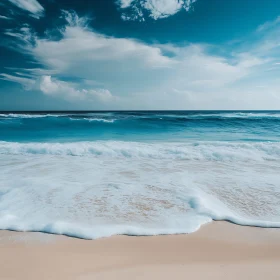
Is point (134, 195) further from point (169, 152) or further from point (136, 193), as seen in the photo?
point (169, 152)

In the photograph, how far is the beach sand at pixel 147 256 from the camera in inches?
74.9

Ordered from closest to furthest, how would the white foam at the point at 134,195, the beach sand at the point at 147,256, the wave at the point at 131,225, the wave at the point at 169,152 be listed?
the beach sand at the point at 147,256, the wave at the point at 131,225, the white foam at the point at 134,195, the wave at the point at 169,152

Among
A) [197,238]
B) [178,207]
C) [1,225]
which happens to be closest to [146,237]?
[197,238]

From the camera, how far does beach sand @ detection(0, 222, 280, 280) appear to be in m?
1.90

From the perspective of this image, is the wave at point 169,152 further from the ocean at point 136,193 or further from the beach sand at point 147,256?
the beach sand at point 147,256

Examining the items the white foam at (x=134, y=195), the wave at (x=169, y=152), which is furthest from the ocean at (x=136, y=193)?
the wave at (x=169, y=152)

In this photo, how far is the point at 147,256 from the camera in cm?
219

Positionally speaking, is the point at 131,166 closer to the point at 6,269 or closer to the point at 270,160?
the point at 6,269

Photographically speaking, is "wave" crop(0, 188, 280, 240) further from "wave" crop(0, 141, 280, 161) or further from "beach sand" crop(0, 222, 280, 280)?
"wave" crop(0, 141, 280, 161)

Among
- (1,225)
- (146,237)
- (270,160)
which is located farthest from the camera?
(270,160)

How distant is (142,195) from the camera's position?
385 centimetres

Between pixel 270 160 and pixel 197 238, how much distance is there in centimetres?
550

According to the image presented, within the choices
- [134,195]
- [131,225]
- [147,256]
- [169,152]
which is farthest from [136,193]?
[169,152]

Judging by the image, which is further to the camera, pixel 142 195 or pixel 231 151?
pixel 231 151
